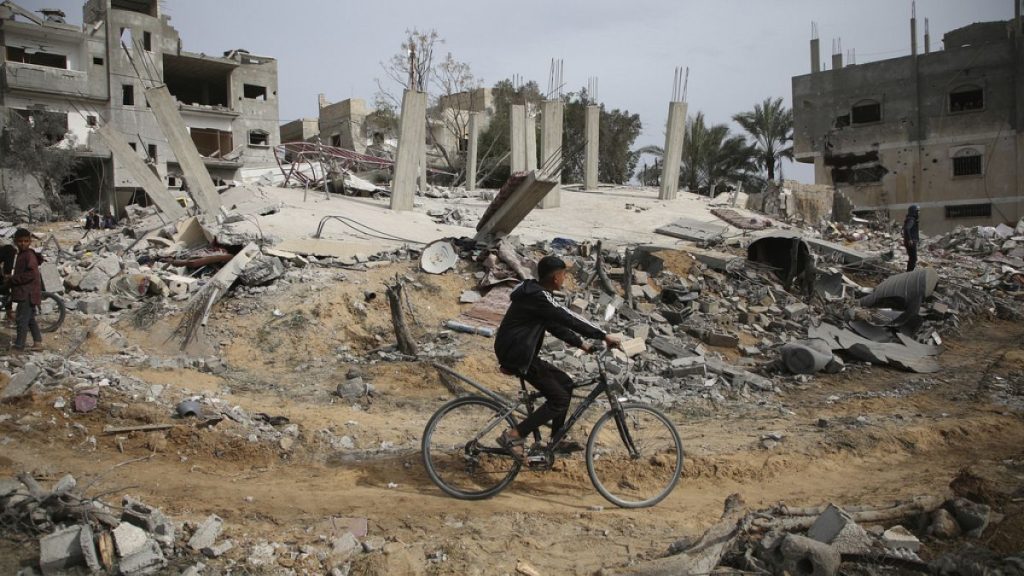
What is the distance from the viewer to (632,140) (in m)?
39.8

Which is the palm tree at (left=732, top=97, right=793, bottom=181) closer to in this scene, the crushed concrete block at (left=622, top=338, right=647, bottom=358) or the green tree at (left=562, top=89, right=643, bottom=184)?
the green tree at (left=562, top=89, right=643, bottom=184)

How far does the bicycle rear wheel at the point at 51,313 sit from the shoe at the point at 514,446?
6.94 meters

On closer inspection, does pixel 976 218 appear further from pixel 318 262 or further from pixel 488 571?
pixel 488 571

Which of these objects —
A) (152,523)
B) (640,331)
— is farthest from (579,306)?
(152,523)

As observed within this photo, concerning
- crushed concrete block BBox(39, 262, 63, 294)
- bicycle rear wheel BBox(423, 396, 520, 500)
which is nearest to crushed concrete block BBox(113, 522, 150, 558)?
bicycle rear wheel BBox(423, 396, 520, 500)

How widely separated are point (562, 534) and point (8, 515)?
305cm

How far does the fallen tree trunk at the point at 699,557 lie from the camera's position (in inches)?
129

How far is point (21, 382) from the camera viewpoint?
6.10 m

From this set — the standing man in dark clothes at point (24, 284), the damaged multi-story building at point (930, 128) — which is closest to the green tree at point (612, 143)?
the damaged multi-story building at point (930, 128)

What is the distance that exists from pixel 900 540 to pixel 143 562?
375 cm

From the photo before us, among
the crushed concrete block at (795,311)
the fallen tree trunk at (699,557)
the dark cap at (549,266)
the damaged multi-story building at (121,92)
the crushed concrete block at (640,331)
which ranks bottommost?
the fallen tree trunk at (699,557)

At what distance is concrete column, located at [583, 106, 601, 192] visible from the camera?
77.9ft

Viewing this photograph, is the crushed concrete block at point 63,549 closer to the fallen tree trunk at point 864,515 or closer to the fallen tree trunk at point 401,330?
the fallen tree trunk at point 864,515

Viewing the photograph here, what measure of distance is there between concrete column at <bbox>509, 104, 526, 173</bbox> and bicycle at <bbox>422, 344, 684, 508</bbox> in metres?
16.6
